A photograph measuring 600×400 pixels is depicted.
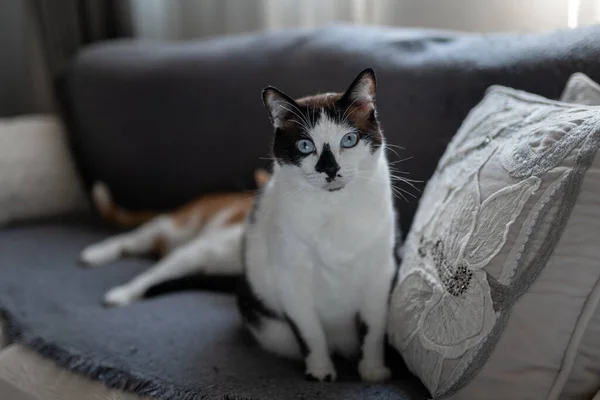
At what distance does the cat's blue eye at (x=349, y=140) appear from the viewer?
948mm

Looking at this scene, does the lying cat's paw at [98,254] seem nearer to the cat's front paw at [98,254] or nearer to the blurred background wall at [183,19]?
the cat's front paw at [98,254]

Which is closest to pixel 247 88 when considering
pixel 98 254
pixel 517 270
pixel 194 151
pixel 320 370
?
pixel 194 151

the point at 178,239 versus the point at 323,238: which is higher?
the point at 323,238

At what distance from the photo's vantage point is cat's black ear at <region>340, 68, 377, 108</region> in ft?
3.04

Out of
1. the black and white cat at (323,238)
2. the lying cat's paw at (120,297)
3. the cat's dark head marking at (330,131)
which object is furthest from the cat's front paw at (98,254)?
the cat's dark head marking at (330,131)

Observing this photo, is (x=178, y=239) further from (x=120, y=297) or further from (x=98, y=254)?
(x=120, y=297)

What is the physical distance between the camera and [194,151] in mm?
1712

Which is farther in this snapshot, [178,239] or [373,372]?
[178,239]

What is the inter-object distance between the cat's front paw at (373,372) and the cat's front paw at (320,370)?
5cm

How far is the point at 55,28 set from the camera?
2.26 metres

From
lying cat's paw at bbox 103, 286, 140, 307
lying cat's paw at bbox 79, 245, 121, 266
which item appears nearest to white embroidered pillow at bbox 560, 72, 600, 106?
lying cat's paw at bbox 103, 286, 140, 307

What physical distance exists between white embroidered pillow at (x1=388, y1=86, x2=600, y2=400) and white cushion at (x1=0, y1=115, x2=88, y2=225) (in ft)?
4.29

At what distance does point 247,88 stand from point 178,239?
46cm

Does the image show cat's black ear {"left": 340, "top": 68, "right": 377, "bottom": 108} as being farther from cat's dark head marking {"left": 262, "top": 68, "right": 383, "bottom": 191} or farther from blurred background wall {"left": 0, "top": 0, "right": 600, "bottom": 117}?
blurred background wall {"left": 0, "top": 0, "right": 600, "bottom": 117}
